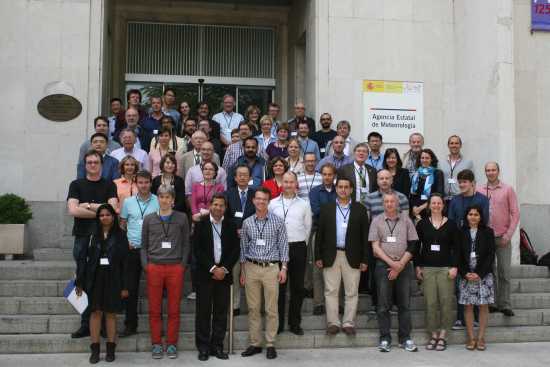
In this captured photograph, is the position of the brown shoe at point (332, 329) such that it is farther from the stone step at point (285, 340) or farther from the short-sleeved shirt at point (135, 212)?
the short-sleeved shirt at point (135, 212)

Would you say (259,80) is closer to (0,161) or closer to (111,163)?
(0,161)

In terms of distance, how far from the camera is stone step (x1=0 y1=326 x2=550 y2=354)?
24.1 feet

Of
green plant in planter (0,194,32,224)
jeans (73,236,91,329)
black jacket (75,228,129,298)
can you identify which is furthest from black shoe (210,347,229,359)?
green plant in planter (0,194,32,224)

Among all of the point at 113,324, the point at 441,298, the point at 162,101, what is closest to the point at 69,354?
the point at 113,324

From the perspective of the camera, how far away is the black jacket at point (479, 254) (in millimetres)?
7879

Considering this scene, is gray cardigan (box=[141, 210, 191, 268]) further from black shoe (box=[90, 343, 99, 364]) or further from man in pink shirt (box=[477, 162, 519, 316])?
man in pink shirt (box=[477, 162, 519, 316])

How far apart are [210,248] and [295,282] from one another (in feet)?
3.98

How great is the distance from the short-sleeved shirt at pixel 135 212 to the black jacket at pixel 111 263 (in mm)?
341

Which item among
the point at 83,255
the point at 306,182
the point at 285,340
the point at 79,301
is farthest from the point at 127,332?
the point at 306,182

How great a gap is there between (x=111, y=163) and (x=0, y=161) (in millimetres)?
3819

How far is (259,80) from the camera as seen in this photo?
1572 cm

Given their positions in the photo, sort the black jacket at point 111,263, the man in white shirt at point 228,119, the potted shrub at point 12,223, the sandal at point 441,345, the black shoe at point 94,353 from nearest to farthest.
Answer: the black shoe at point 94,353 < the black jacket at point 111,263 < the sandal at point 441,345 < the potted shrub at point 12,223 < the man in white shirt at point 228,119

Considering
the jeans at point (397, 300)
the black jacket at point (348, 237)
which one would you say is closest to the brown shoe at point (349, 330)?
the jeans at point (397, 300)

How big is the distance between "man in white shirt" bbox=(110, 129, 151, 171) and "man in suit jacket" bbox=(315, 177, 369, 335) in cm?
278
